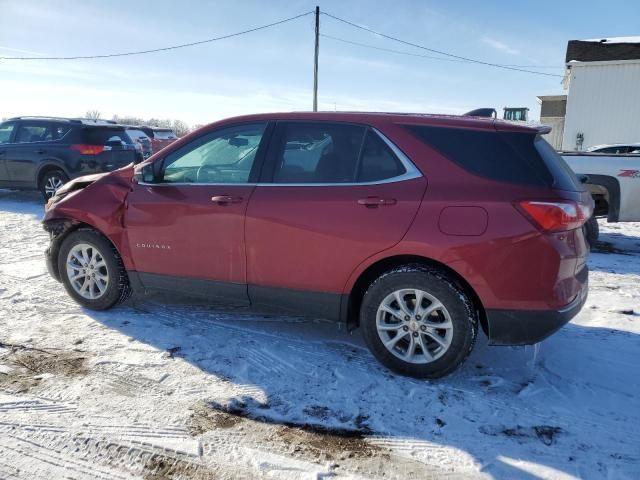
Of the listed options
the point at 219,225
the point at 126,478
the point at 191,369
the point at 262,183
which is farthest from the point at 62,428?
the point at 262,183

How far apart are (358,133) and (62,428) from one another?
8.46 feet

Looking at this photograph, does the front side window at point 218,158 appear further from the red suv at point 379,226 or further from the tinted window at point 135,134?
the tinted window at point 135,134

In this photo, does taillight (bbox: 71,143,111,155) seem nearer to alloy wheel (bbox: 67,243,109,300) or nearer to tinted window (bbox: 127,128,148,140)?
tinted window (bbox: 127,128,148,140)

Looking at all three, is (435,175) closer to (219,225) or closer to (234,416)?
(219,225)

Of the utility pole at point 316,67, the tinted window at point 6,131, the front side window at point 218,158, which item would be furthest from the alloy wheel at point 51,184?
the utility pole at point 316,67

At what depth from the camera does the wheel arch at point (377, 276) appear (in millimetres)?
3238

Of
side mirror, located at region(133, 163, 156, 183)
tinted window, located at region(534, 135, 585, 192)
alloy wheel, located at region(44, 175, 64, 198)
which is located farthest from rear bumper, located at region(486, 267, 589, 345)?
alloy wheel, located at region(44, 175, 64, 198)

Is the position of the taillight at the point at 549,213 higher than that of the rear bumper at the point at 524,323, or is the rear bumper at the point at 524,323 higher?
the taillight at the point at 549,213

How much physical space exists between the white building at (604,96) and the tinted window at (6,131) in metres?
21.8

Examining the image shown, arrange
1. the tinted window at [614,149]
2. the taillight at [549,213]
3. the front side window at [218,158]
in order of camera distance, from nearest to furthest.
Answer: the taillight at [549,213] → the front side window at [218,158] → the tinted window at [614,149]

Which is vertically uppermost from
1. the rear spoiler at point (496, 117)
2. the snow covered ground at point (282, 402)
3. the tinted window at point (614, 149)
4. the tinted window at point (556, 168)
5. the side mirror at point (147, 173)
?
the tinted window at point (614, 149)

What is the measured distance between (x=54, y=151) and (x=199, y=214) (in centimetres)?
810

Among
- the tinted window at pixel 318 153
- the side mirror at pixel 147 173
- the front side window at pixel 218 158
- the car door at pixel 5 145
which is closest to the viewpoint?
the tinted window at pixel 318 153

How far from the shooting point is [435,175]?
322 centimetres
